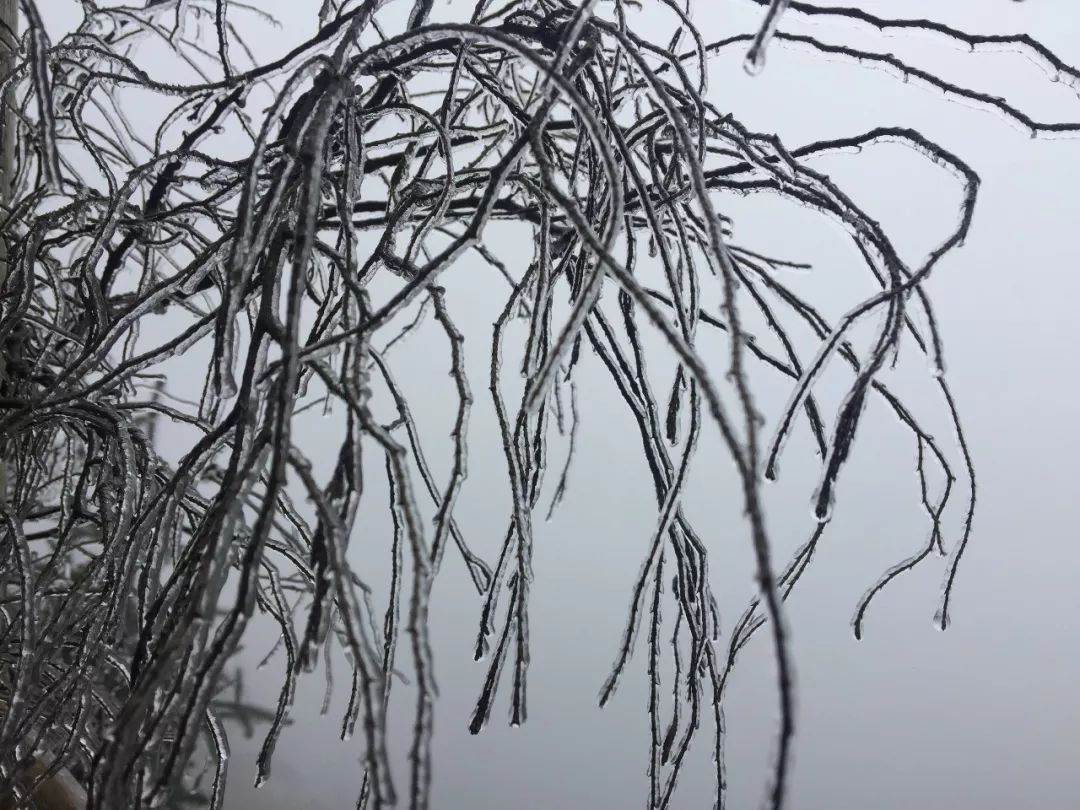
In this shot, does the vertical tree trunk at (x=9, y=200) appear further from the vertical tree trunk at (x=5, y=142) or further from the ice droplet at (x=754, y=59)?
the ice droplet at (x=754, y=59)

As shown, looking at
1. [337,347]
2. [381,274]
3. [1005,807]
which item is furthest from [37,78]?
[1005,807]

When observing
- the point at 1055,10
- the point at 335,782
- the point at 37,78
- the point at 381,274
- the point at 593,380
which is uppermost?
the point at 1055,10

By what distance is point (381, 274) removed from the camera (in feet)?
4.51

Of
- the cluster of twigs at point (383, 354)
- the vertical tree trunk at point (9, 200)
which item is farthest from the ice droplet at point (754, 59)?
the vertical tree trunk at point (9, 200)

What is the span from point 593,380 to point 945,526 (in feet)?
1.86

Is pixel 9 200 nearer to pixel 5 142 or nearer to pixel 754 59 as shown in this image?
pixel 5 142

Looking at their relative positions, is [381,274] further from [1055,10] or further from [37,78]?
[37,78]

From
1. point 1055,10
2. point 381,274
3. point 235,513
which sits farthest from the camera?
point 381,274

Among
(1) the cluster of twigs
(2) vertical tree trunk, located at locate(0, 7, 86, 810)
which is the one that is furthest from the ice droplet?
(2) vertical tree trunk, located at locate(0, 7, 86, 810)

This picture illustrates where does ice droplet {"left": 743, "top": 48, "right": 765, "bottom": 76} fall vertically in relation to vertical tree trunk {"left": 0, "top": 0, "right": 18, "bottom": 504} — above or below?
below

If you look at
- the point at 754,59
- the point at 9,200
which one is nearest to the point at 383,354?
the point at 754,59

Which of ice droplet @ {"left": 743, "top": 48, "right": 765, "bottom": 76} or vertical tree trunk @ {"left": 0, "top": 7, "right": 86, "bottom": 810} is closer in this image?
ice droplet @ {"left": 743, "top": 48, "right": 765, "bottom": 76}

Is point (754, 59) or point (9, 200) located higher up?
point (9, 200)

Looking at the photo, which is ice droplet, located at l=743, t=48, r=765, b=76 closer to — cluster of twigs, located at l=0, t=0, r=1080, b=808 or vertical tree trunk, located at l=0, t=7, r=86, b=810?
cluster of twigs, located at l=0, t=0, r=1080, b=808
